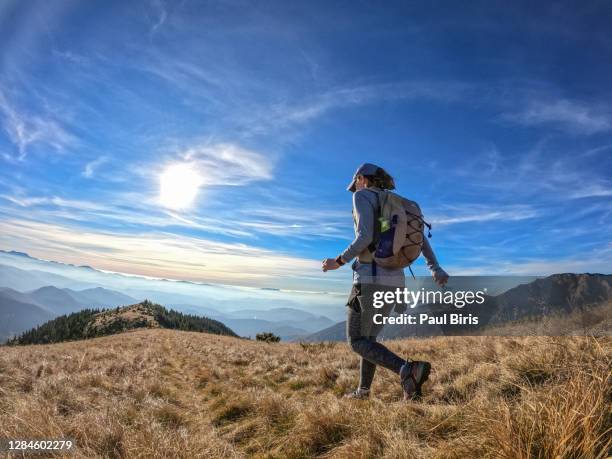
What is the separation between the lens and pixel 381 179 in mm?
4812

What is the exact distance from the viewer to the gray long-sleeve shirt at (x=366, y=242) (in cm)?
416

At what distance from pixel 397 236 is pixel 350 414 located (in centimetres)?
201

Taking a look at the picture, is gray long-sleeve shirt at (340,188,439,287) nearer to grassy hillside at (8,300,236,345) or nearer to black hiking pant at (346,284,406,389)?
black hiking pant at (346,284,406,389)

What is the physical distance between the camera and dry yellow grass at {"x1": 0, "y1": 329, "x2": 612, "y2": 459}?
207 centimetres

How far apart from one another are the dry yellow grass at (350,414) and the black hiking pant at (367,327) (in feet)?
1.57

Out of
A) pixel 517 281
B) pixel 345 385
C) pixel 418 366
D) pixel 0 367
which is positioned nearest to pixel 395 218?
pixel 418 366

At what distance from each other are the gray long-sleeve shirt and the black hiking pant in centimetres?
10

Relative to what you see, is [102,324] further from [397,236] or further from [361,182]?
[397,236]

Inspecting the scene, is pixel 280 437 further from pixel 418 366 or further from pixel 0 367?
pixel 0 367

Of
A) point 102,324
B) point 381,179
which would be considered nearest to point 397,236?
point 381,179

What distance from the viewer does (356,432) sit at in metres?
2.98

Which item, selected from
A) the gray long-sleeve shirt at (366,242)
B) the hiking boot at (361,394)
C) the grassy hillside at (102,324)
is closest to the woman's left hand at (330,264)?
the gray long-sleeve shirt at (366,242)

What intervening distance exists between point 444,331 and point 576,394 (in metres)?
12.9

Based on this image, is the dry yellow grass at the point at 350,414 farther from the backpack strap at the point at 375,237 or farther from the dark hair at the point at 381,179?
the dark hair at the point at 381,179
